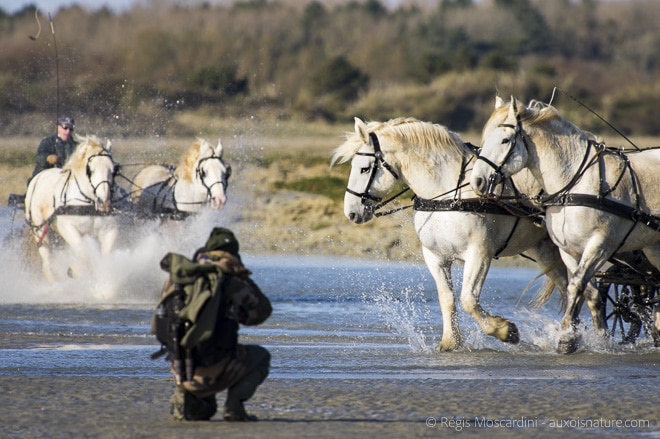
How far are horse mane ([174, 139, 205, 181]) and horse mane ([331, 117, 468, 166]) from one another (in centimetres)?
573

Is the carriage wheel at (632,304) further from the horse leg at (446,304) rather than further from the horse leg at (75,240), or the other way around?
the horse leg at (75,240)

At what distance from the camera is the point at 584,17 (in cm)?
5453

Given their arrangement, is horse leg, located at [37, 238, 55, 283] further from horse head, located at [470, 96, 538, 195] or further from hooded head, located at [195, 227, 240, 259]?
hooded head, located at [195, 227, 240, 259]

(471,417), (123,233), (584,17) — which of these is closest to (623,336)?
(471,417)

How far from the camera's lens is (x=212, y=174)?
53.2ft

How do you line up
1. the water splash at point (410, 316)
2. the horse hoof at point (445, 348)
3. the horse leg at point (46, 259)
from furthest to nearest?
the horse leg at point (46, 259) < the water splash at point (410, 316) < the horse hoof at point (445, 348)

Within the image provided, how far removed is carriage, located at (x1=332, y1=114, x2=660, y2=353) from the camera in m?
10.4

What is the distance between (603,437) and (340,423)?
137 centimetres

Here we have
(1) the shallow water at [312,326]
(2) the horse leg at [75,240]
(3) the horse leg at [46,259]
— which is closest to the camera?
(1) the shallow water at [312,326]

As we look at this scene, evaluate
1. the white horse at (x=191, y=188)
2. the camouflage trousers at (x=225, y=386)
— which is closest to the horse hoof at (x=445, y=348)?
the camouflage trousers at (x=225, y=386)

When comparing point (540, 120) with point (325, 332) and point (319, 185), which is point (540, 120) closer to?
point (325, 332)

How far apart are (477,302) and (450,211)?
2.49 feet

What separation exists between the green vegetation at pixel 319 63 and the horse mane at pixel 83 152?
5645 mm

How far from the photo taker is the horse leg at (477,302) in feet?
34.0
